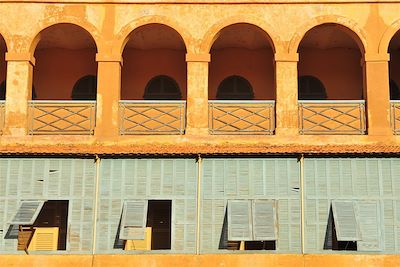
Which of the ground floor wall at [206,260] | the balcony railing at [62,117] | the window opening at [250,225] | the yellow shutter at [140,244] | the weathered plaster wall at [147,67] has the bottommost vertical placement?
the ground floor wall at [206,260]

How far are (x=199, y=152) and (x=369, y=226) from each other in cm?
425

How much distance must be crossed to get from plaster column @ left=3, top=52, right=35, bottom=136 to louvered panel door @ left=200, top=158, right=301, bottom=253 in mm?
4837

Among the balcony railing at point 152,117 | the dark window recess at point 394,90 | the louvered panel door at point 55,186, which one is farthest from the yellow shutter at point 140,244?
the dark window recess at point 394,90

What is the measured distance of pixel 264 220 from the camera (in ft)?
50.2

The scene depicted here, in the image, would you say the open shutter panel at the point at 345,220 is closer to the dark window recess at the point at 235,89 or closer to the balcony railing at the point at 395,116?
the balcony railing at the point at 395,116

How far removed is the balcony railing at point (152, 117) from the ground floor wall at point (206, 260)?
3318 millimetres

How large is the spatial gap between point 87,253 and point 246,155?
4324 millimetres

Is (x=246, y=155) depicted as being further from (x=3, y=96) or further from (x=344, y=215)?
(x=3, y=96)

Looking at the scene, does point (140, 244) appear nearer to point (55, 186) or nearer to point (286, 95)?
point (55, 186)

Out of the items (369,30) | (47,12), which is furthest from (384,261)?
(47,12)

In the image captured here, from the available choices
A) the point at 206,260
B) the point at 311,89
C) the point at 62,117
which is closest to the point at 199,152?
the point at 206,260

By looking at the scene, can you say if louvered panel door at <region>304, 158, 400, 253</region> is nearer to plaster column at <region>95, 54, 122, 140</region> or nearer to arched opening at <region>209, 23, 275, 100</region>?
arched opening at <region>209, 23, 275, 100</region>

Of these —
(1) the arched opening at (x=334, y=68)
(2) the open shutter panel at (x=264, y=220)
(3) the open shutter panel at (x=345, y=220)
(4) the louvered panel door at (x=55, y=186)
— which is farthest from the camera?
(1) the arched opening at (x=334, y=68)

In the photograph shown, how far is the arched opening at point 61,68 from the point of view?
1986 centimetres
